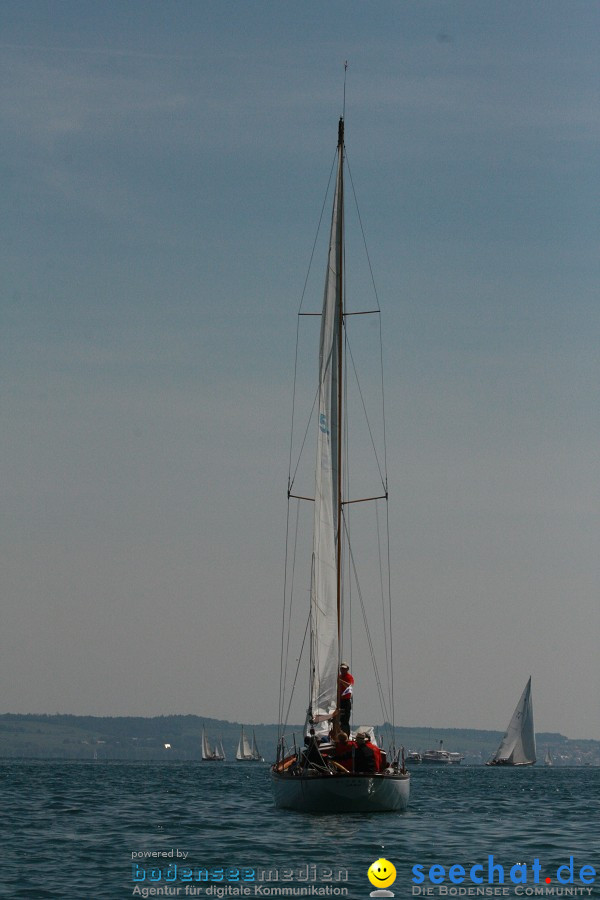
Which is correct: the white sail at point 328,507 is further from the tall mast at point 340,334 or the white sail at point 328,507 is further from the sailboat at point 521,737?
the sailboat at point 521,737

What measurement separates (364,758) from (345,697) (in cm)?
309

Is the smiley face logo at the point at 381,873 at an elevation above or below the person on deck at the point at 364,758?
below

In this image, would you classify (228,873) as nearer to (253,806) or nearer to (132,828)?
(132,828)

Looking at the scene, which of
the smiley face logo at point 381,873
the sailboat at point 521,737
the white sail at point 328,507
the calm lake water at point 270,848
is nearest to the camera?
the calm lake water at point 270,848

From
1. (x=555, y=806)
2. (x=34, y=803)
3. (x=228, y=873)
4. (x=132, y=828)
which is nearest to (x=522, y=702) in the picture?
(x=555, y=806)

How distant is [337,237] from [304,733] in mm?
16116

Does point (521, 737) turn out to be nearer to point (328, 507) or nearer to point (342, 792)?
point (328, 507)

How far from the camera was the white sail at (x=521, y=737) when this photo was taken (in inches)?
6122

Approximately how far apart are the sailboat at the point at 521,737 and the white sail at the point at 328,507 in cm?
11737

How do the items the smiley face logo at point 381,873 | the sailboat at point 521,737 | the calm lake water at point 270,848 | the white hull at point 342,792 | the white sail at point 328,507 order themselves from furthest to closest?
the sailboat at point 521,737
the white sail at point 328,507
the white hull at point 342,792
the smiley face logo at point 381,873
the calm lake water at point 270,848

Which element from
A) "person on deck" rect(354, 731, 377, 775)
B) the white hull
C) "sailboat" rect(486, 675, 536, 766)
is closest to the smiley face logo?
the white hull

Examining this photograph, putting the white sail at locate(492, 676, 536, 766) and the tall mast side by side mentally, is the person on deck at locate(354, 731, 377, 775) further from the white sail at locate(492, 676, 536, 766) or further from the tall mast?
the white sail at locate(492, 676, 536, 766)

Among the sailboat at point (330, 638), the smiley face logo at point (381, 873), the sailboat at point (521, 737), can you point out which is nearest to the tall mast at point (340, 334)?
the sailboat at point (330, 638)

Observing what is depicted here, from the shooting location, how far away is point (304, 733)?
1555 inches
